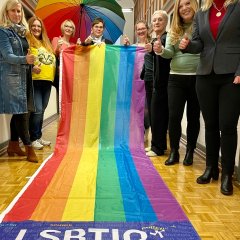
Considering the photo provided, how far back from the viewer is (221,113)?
6.28 feet

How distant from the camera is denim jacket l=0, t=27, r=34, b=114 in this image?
239 cm

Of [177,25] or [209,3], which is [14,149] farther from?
[209,3]

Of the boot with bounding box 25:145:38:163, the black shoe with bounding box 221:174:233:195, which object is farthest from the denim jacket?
the black shoe with bounding box 221:174:233:195

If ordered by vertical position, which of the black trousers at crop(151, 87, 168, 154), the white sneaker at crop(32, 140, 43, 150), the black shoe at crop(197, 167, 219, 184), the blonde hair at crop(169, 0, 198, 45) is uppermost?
the blonde hair at crop(169, 0, 198, 45)

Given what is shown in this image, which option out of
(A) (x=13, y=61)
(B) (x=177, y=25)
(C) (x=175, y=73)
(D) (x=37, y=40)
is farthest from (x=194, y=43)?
(D) (x=37, y=40)

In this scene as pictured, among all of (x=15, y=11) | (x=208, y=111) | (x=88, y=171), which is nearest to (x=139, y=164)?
(x=88, y=171)

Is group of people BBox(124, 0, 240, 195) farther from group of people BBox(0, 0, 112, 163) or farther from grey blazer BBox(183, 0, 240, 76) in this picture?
group of people BBox(0, 0, 112, 163)

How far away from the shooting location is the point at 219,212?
5.38 feet

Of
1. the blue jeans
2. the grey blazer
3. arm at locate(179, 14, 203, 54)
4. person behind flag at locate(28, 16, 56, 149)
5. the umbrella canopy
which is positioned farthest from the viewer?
the umbrella canopy

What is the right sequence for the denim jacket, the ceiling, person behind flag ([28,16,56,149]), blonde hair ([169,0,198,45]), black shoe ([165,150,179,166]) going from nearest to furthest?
blonde hair ([169,0,198,45]) → the denim jacket → black shoe ([165,150,179,166]) → person behind flag ([28,16,56,149]) → the ceiling

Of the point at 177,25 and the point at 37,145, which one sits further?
the point at 37,145

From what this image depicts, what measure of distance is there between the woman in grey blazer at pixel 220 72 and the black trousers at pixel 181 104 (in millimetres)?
394

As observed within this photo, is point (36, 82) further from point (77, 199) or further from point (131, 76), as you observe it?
point (77, 199)

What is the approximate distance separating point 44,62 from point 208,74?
1.76 metres
